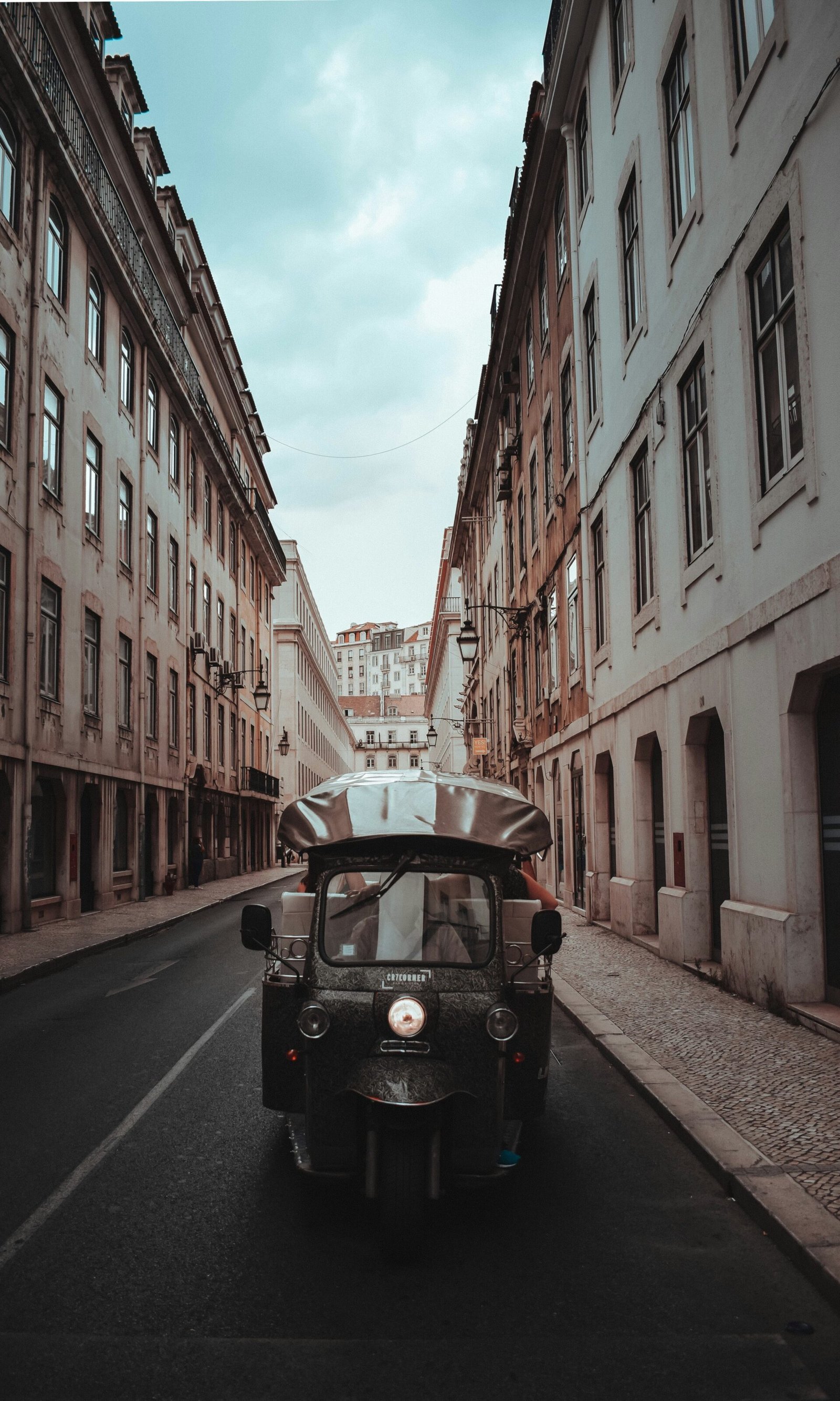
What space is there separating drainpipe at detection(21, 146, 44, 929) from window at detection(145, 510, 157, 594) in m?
9.61

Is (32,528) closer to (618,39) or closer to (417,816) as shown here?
(618,39)

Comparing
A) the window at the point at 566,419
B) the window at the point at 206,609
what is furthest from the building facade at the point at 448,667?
the window at the point at 566,419

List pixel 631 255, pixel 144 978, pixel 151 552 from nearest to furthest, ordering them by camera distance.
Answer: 1. pixel 144 978
2. pixel 631 255
3. pixel 151 552

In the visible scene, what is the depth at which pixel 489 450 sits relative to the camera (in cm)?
4047

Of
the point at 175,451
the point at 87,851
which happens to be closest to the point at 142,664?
the point at 87,851

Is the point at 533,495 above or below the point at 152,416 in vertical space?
below

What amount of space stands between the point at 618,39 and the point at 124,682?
57.8 ft

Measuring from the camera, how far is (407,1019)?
5.09 metres

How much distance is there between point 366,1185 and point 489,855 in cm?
171

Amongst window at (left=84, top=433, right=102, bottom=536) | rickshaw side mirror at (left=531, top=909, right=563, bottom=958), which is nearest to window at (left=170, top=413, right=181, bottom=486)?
window at (left=84, top=433, right=102, bottom=536)

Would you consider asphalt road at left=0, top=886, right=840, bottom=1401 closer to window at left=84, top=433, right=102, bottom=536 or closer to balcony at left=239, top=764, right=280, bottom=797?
window at left=84, top=433, right=102, bottom=536

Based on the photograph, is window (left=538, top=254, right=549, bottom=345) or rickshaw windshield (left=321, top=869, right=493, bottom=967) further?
window (left=538, top=254, right=549, bottom=345)

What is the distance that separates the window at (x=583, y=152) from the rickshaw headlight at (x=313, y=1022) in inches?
736

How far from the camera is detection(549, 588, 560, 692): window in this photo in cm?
2470
